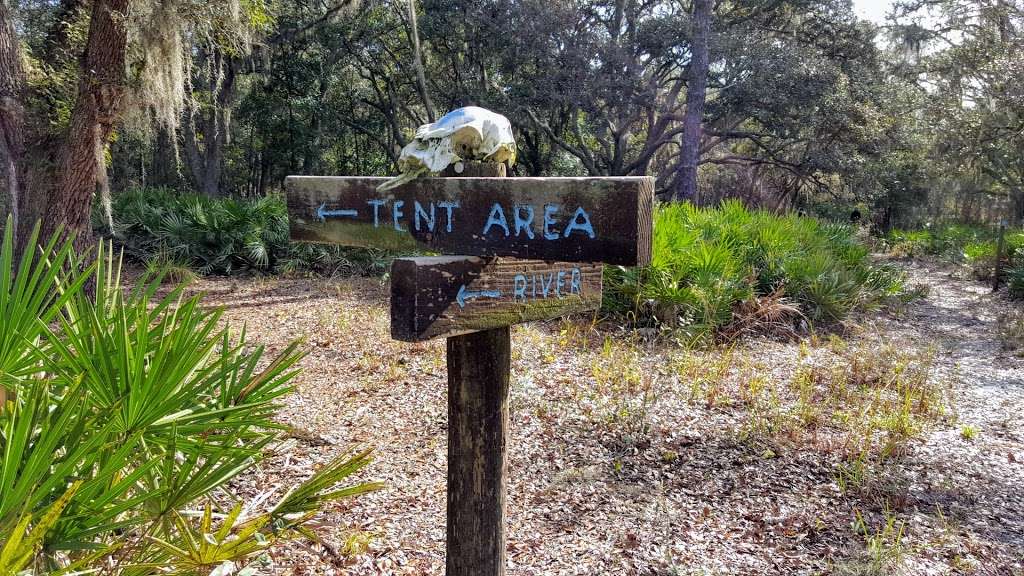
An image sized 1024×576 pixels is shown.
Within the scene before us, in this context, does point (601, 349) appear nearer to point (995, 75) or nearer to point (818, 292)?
point (818, 292)

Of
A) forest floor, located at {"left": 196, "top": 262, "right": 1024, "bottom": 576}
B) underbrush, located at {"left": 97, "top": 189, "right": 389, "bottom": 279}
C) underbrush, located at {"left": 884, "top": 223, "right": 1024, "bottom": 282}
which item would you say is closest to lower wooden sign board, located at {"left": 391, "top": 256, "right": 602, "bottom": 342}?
forest floor, located at {"left": 196, "top": 262, "right": 1024, "bottom": 576}

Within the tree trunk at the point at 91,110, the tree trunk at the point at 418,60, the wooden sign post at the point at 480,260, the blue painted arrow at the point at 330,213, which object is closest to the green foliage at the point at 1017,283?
the tree trunk at the point at 418,60

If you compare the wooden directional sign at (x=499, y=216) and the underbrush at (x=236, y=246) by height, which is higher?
the wooden directional sign at (x=499, y=216)

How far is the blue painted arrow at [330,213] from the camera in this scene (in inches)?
78.6

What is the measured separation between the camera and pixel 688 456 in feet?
12.5

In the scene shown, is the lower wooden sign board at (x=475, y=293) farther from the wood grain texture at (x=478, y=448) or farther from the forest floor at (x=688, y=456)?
the forest floor at (x=688, y=456)

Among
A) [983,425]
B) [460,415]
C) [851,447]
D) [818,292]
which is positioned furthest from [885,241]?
[460,415]

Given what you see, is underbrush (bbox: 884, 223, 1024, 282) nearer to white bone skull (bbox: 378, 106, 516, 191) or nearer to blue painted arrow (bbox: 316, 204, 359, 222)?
white bone skull (bbox: 378, 106, 516, 191)

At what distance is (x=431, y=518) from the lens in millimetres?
3156

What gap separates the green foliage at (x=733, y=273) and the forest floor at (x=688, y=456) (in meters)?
0.46

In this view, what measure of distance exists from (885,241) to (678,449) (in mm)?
18398

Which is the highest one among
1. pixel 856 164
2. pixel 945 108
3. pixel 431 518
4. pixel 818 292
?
pixel 945 108

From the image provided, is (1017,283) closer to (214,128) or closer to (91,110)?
(91,110)

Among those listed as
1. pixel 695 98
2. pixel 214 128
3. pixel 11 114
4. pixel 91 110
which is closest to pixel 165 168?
pixel 214 128
